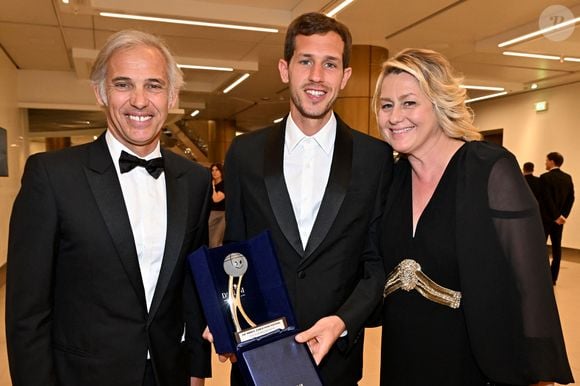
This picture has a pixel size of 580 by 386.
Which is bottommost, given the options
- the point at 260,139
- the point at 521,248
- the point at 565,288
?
the point at 565,288

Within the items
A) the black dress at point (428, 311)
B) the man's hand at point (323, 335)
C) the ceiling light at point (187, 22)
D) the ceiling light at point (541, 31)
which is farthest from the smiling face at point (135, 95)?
the ceiling light at point (541, 31)

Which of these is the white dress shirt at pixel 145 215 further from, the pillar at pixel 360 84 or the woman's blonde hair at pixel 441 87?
the pillar at pixel 360 84

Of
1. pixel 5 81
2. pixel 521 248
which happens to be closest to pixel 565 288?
pixel 521 248

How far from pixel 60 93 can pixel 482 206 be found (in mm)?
11519

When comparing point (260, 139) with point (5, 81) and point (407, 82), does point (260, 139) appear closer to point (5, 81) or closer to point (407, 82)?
point (407, 82)

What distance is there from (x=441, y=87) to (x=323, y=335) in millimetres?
1035

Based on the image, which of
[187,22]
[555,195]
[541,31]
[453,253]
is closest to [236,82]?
[187,22]

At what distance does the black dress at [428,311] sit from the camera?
5.83ft

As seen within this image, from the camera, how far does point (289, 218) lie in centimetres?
178

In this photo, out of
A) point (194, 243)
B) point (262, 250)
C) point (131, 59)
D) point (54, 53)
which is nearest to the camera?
point (262, 250)

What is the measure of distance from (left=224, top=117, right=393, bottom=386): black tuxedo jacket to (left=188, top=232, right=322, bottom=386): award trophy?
0.26m

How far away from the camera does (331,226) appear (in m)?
1.77

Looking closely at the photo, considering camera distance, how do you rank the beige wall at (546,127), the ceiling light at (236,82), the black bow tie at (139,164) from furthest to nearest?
the beige wall at (546,127) < the ceiling light at (236,82) < the black bow tie at (139,164)

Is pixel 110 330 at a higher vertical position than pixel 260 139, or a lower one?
lower
